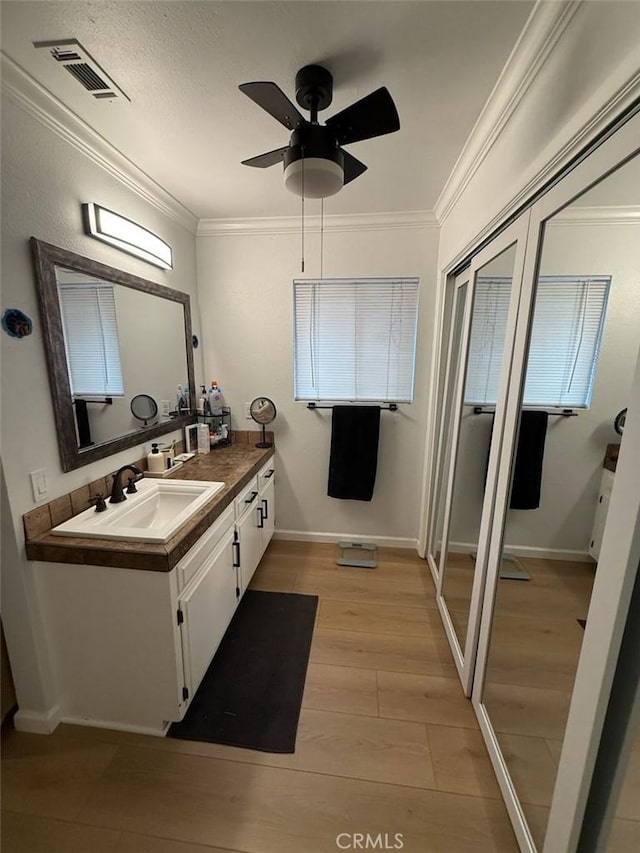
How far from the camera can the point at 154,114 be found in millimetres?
1465

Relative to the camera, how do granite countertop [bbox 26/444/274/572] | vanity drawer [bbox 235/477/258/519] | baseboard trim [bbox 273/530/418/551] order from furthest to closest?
baseboard trim [bbox 273/530/418/551] < vanity drawer [bbox 235/477/258/519] < granite countertop [bbox 26/444/274/572]

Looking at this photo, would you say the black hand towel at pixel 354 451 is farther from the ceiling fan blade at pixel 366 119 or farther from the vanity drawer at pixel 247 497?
the ceiling fan blade at pixel 366 119

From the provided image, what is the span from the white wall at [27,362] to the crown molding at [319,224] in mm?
1055

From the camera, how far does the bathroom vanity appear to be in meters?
1.33

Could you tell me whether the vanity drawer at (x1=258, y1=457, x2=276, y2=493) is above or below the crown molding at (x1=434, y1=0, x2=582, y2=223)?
below

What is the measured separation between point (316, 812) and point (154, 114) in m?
2.86

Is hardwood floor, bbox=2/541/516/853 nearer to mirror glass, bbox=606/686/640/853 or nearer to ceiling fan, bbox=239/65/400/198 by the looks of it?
mirror glass, bbox=606/686/640/853

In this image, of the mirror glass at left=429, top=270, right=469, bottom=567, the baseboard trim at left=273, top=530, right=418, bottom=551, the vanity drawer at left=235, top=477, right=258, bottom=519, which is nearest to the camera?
the vanity drawer at left=235, top=477, right=258, bottom=519

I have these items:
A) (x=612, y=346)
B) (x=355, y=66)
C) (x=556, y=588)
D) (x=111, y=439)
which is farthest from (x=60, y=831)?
(x=355, y=66)

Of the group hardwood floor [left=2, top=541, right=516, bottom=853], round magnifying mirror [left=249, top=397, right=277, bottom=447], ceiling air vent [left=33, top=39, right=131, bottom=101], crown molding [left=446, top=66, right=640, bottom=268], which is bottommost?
hardwood floor [left=2, top=541, right=516, bottom=853]

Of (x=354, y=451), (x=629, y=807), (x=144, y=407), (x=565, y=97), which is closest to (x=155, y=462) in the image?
(x=144, y=407)

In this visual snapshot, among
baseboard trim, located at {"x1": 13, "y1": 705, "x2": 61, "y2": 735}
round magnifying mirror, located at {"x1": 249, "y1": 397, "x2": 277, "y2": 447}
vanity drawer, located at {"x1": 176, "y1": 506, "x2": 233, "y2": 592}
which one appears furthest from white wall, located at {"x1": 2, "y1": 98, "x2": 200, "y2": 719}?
round magnifying mirror, located at {"x1": 249, "y1": 397, "x2": 277, "y2": 447}

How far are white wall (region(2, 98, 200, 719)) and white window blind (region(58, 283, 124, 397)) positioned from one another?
0.15m

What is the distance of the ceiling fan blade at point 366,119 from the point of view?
1118 millimetres
